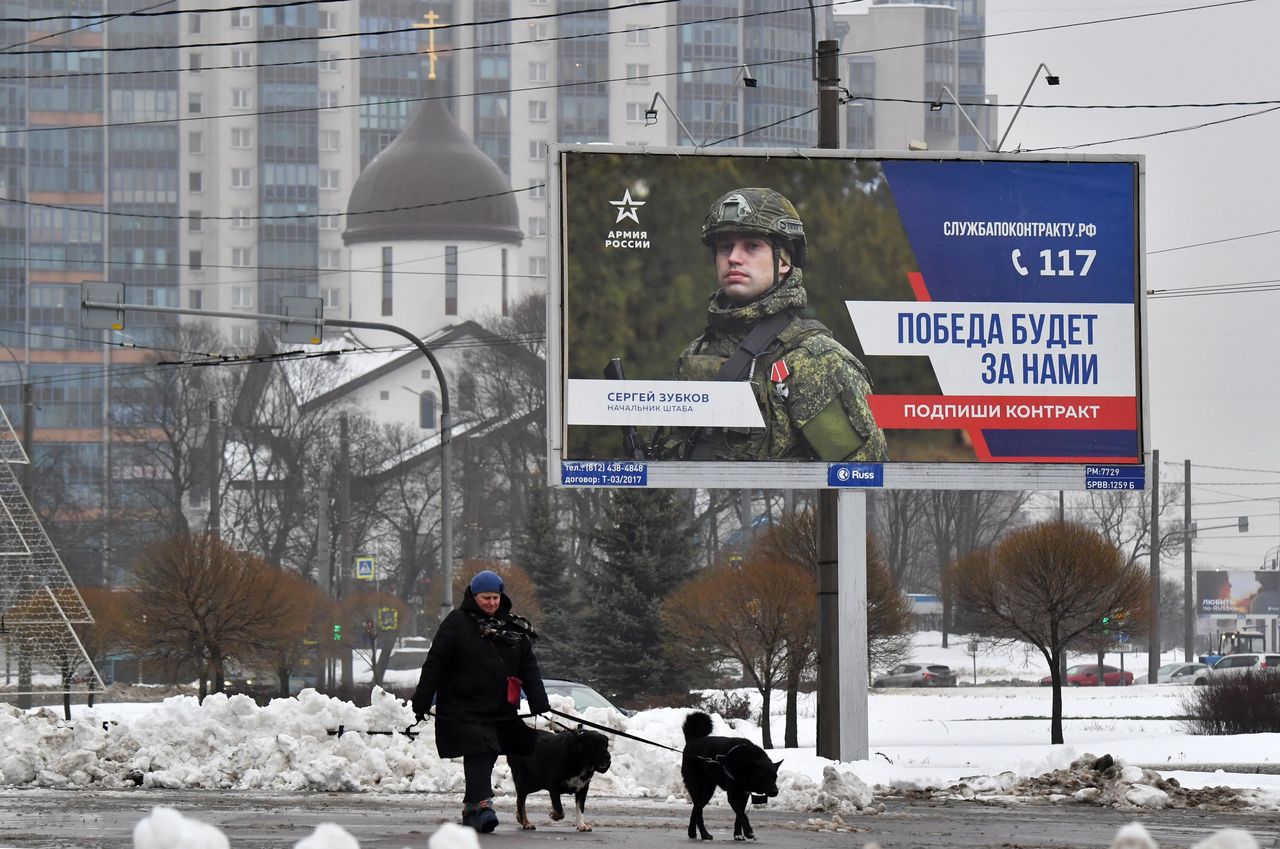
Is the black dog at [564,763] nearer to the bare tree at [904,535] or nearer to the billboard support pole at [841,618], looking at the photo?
the billboard support pole at [841,618]

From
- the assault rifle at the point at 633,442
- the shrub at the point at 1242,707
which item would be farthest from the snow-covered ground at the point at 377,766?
the shrub at the point at 1242,707

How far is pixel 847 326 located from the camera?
21688mm

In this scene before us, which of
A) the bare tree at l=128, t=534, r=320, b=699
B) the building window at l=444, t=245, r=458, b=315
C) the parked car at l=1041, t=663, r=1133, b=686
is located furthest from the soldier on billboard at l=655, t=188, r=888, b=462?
the building window at l=444, t=245, r=458, b=315

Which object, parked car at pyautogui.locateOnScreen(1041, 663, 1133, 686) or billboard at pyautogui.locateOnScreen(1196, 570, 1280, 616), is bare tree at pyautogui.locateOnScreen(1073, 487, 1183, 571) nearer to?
billboard at pyautogui.locateOnScreen(1196, 570, 1280, 616)

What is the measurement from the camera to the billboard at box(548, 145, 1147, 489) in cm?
2147

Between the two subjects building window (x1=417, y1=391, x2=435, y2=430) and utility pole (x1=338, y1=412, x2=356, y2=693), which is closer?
utility pole (x1=338, y1=412, x2=356, y2=693)

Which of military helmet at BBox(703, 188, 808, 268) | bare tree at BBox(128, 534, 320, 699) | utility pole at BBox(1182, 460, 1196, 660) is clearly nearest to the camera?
military helmet at BBox(703, 188, 808, 268)

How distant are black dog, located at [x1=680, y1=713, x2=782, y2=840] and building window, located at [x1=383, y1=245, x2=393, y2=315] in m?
121

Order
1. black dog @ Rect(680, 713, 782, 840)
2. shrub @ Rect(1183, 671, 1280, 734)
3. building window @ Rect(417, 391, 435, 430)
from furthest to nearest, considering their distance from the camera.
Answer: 1. building window @ Rect(417, 391, 435, 430)
2. shrub @ Rect(1183, 671, 1280, 734)
3. black dog @ Rect(680, 713, 782, 840)

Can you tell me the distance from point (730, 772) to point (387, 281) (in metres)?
123

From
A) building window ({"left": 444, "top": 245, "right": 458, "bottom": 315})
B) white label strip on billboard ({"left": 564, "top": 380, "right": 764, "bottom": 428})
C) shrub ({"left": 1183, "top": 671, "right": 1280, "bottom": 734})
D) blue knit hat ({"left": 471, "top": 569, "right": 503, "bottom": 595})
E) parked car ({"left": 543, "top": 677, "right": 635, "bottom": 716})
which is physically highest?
building window ({"left": 444, "top": 245, "right": 458, "bottom": 315})

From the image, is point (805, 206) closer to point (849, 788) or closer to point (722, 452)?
point (722, 452)

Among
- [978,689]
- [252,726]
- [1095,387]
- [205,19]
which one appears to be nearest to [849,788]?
[252,726]

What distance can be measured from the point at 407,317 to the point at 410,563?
50977 millimetres
